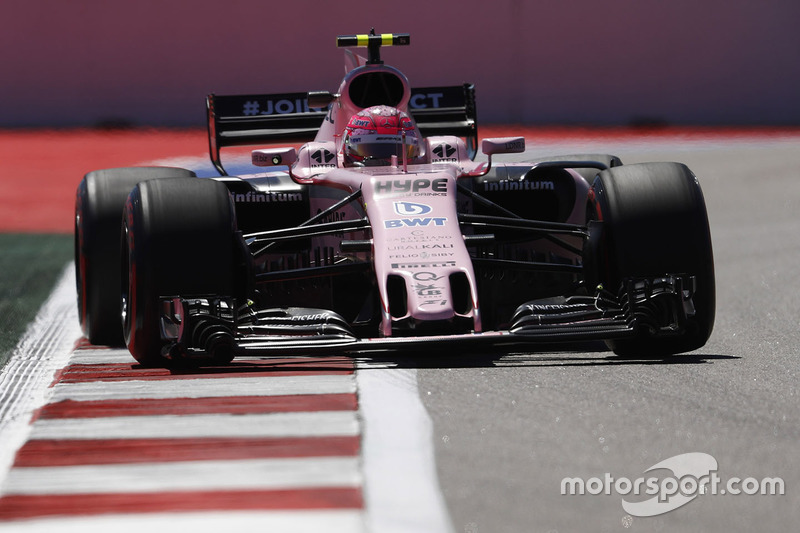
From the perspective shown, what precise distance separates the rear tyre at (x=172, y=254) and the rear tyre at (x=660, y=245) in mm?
1782

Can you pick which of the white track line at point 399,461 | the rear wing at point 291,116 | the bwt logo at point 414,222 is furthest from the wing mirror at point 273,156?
the white track line at point 399,461

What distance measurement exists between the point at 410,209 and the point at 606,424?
245cm

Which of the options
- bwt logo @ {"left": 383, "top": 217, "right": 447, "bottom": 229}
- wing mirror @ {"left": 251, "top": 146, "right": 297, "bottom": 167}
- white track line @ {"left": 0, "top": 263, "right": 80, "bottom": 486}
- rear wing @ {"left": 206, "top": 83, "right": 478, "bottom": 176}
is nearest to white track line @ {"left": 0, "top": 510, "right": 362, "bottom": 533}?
white track line @ {"left": 0, "top": 263, "right": 80, "bottom": 486}

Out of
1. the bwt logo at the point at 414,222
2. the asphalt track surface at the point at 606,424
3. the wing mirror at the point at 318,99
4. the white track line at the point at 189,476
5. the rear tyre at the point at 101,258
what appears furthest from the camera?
the wing mirror at the point at 318,99

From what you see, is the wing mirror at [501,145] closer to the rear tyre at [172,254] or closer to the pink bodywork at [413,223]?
the pink bodywork at [413,223]

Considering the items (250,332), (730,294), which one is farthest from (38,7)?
(250,332)

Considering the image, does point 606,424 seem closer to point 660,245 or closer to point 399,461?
point 399,461

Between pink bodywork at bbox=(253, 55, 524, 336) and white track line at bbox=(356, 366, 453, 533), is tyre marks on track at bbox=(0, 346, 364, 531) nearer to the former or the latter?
white track line at bbox=(356, 366, 453, 533)

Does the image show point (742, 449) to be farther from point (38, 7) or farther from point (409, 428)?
point (38, 7)

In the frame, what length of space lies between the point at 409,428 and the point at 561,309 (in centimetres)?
200

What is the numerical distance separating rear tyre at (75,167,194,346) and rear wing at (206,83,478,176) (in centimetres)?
194

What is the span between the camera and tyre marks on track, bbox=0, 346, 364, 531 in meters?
3.93

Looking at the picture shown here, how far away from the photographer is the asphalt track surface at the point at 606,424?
383 cm

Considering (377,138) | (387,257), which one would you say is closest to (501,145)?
(377,138)
